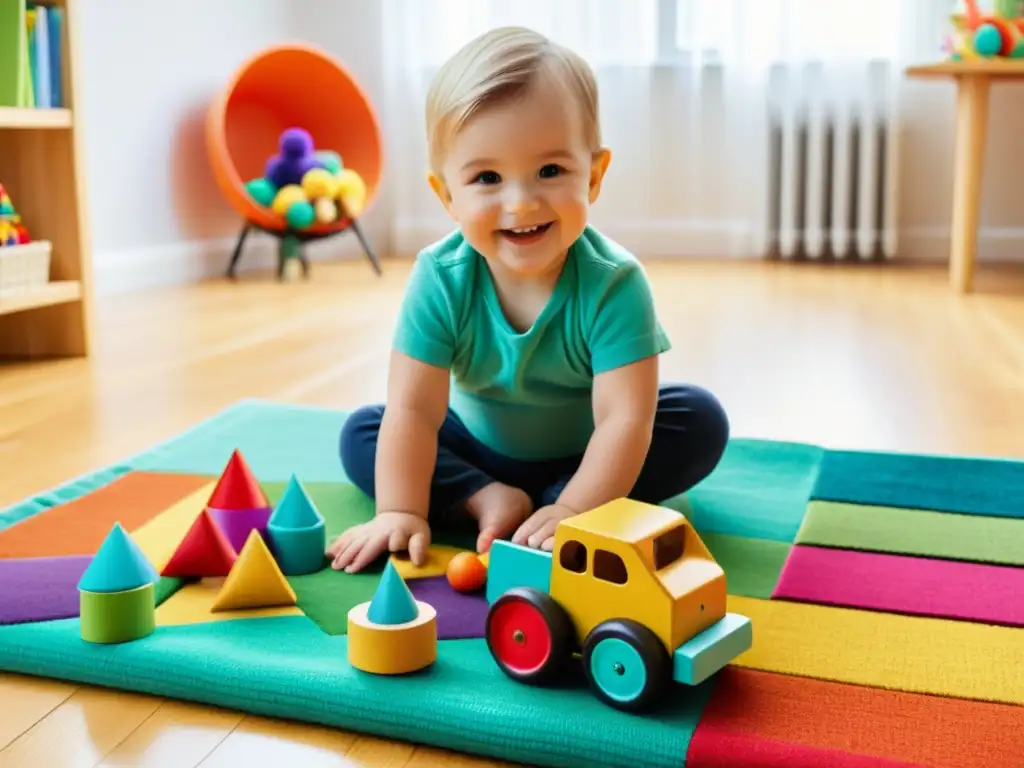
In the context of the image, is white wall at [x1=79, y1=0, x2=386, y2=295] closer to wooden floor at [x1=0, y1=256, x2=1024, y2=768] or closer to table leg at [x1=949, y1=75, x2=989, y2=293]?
wooden floor at [x1=0, y1=256, x2=1024, y2=768]

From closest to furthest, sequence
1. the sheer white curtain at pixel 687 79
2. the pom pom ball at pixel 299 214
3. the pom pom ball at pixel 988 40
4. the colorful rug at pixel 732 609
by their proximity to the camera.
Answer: the colorful rug at pixel 732 609, the pom pom ball at pixel 988 40, the pom pom ball at pixel 299 214, the sheer white curtain at pixel 687 79

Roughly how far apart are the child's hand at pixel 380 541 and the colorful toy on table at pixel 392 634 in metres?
0.18

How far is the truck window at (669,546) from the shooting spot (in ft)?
2.44

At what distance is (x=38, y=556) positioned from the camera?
99 cm

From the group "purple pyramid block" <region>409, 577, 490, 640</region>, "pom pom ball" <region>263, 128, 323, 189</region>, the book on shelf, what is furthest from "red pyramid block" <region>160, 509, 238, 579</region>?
"pom pom ball" <region>263, 128, 323, 189</region>

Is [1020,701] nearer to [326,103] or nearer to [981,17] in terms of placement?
[981,17]

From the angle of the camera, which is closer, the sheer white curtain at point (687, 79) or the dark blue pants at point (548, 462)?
the dark blue pants at point (548, 462)

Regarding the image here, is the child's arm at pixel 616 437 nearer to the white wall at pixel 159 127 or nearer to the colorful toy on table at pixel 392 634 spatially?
the colorful toy on table at pixel 392 634

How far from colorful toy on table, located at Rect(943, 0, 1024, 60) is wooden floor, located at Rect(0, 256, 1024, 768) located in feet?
1.64

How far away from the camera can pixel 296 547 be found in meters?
0.95

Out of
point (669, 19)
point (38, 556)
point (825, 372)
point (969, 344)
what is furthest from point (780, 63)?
point (38, 556)

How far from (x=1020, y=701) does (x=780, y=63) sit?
2.67 metres

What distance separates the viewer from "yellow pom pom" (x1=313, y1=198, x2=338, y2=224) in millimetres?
2859

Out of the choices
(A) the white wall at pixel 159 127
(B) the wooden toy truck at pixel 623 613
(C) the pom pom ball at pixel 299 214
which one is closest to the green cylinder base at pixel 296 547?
(B) the wooden toy truck at pixel 623 613
